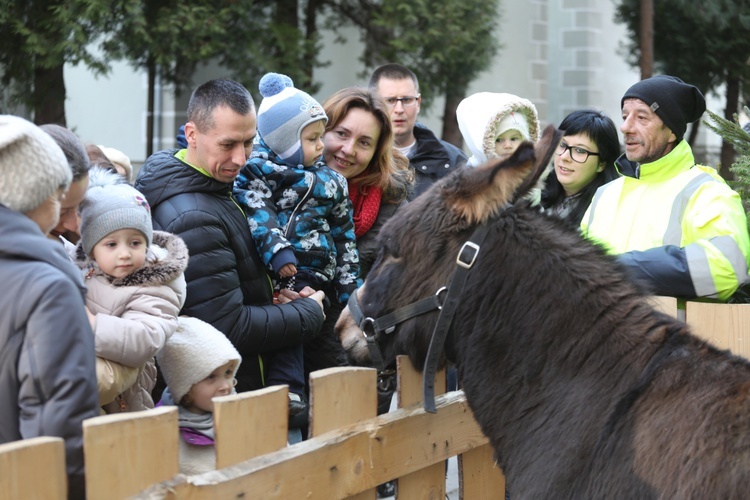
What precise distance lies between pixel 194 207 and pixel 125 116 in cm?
1220

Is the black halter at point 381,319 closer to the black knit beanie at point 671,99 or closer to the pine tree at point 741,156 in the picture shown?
the black knit beanie at point 671,99

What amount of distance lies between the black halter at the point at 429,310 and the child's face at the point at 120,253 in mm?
797

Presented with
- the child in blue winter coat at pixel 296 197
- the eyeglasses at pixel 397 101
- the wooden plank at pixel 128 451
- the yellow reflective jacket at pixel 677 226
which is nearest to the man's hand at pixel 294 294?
the child in blue winter coat at pixel 296 197

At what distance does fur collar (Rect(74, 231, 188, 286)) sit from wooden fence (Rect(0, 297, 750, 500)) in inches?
20.7

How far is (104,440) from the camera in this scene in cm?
214

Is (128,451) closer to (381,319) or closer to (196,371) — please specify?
(196,371)

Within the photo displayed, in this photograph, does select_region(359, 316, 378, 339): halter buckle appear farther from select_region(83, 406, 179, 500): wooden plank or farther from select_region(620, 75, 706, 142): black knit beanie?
select_region(620, 75, 706, 142): black knit beanie

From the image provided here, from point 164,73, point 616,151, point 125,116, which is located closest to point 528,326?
point 616,151

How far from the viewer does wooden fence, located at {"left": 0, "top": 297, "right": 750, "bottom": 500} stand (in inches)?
83.7

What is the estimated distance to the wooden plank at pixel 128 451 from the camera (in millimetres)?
2131

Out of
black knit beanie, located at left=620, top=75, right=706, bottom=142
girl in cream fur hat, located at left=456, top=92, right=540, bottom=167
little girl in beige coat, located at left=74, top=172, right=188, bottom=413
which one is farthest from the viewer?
girl in cream fur hat, located at left=456, top=92, right=540, bottom=167

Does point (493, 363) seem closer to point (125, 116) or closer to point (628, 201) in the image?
point (628, 201)

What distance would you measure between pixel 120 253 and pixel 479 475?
6.62 ft

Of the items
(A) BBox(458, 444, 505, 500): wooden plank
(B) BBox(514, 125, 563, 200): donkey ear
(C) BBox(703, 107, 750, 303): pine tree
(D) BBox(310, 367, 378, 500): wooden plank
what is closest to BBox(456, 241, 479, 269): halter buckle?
(B) BBox(514, 125, 563, 200): donkey ear
